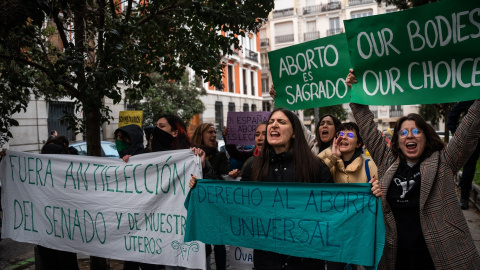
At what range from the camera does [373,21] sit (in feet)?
10.1

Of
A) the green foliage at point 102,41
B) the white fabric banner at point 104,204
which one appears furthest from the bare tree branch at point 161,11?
the white fabric banner at point 104,204

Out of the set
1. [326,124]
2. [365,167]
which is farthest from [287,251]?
[326,124]

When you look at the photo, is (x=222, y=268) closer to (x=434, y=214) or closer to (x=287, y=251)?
(x=287, y=251)

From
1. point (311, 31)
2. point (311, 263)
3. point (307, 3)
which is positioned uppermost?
point (307, 3)

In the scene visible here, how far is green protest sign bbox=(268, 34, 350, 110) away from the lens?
3.86 m

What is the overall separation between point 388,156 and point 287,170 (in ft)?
2.56

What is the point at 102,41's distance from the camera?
16.3 feet

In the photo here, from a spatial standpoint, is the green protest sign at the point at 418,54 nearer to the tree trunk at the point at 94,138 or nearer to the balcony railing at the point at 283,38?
the tree trunk at the point at 94,138

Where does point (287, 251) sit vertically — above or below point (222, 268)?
above

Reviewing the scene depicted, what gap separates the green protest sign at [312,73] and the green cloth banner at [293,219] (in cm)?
114

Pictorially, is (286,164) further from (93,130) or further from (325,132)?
(93,130)

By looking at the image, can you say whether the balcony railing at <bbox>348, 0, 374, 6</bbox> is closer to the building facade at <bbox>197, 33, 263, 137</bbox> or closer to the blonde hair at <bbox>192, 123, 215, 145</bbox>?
the building facade at <bbox>197, 33, 263, 137</bbox>

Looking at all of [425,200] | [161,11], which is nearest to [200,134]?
[161,11]

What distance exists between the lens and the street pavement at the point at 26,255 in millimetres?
5408
